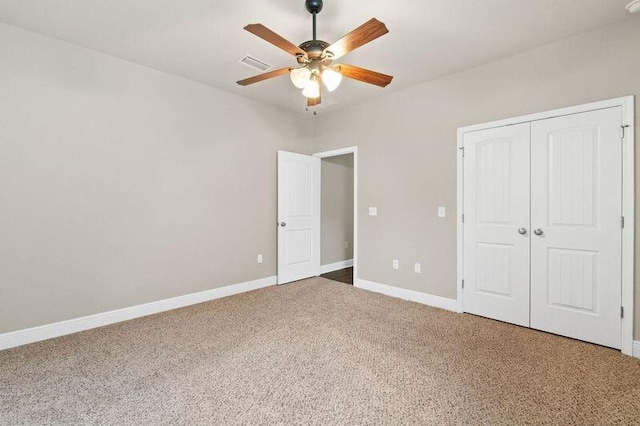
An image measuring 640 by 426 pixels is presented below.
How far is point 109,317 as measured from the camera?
2.93 metres

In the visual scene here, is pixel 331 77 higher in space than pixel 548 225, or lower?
higher

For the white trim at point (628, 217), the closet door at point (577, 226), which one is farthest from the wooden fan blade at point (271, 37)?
the white trim at point (628, 217)

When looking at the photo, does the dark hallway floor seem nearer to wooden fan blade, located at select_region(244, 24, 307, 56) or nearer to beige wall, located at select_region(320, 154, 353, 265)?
beige wall, located at select_region(320, 154, 353, 265)

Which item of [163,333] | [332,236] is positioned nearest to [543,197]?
[332,236]

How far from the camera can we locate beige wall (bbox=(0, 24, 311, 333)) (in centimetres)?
249

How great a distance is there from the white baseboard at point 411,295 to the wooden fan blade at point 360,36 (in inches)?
114

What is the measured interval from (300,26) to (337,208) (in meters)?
3.47

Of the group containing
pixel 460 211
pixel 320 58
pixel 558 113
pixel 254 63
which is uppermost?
pixel 254 63

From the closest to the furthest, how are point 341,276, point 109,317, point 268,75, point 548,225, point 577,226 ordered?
point 268,75
point 577,226
point 548,225
point 109,317
point 341,276

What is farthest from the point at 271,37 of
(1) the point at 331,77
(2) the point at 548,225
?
(2) the point at 548,225

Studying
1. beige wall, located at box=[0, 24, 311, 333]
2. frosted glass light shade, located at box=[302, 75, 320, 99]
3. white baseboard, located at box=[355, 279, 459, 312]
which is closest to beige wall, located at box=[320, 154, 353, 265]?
white baseboard, located at box=[355, 279, 459, 312]

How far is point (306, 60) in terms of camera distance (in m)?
2.15

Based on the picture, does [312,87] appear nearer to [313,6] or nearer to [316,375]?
[313,6]

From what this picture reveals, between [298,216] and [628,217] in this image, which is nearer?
[628,217]
